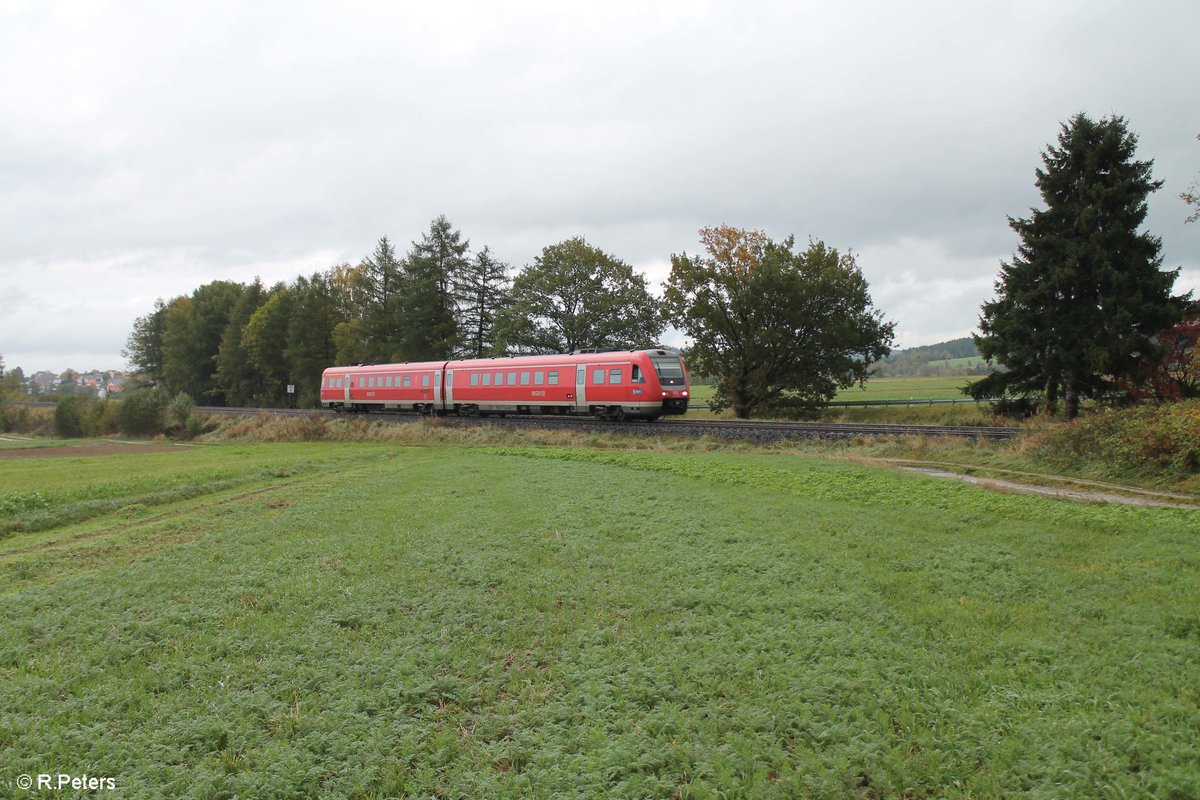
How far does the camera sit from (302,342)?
6238 cm

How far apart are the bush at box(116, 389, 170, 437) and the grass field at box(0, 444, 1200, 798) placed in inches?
1586

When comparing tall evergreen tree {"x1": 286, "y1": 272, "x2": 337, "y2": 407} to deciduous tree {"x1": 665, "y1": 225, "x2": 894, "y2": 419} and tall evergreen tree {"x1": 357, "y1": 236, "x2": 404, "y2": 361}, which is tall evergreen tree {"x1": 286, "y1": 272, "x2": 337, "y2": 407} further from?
deciduous tree {"x1": 665, "y1": 225, "x2": 894, "y2": 419}

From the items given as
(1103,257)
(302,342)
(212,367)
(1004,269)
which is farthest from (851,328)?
(212,367)

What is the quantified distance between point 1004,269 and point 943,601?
26.4 m

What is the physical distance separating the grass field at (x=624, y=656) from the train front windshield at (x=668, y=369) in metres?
16.0

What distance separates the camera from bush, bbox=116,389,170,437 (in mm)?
44250

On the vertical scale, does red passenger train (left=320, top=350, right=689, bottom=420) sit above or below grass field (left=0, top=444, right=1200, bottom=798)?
above

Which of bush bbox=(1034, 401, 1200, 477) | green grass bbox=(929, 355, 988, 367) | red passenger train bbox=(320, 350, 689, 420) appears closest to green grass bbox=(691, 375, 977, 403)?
red passenger train bbox=(320, 350, 689, 420)

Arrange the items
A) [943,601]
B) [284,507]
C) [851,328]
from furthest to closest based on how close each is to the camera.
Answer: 1. [851,328]
2. [284,507]
3. [943,601]

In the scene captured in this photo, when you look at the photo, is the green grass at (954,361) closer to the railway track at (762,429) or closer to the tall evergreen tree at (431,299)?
the tall evergreen tree at (431,299)

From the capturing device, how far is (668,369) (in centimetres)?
2636

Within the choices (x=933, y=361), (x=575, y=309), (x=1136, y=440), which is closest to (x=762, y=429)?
(x=1136, y=440)

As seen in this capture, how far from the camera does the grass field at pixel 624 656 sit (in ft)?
12.0

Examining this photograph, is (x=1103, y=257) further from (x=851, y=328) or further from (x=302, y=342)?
(x=302, y=342)
